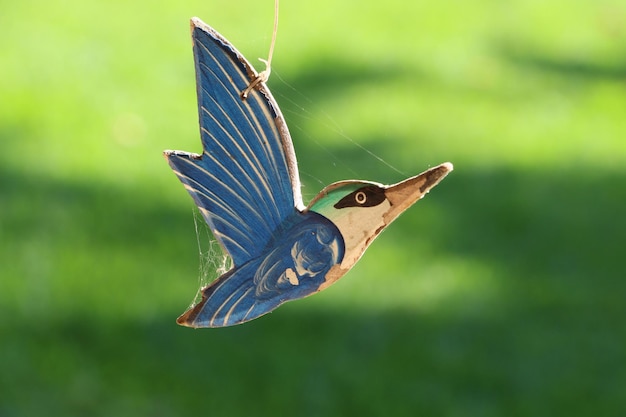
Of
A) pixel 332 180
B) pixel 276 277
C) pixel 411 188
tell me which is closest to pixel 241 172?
pixel 276 277

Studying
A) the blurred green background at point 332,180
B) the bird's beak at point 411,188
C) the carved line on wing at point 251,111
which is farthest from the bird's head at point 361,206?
the blurred green background at point 332,180

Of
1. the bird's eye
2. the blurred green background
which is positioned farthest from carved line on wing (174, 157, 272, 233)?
the blurred green background

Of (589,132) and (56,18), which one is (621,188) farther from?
(56,18)

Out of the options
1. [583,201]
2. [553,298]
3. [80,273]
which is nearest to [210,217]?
[80,273]

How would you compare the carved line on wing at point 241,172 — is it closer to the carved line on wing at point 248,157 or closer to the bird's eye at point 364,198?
the carved line on wing at point 248,157

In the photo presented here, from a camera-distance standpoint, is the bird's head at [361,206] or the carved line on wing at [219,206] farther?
the carved line on wing at [219,206]

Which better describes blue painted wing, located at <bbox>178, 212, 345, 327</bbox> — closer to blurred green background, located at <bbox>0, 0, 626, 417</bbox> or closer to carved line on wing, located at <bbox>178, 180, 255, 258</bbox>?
carved line on wing, located at <bbox>178, 180, 255, 258</bbox>
